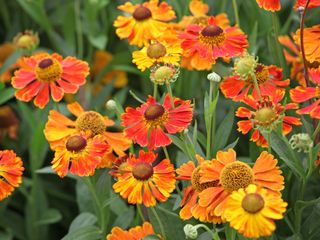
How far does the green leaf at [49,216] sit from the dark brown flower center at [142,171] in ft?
1.72

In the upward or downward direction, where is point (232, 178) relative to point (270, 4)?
downward

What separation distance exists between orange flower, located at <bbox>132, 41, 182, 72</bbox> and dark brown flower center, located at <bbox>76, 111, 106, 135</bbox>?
0.49ft

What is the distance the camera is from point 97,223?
4.80ft

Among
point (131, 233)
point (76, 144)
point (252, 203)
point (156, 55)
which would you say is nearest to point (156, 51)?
point (156, 55)

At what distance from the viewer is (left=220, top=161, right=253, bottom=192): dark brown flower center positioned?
3.37ft

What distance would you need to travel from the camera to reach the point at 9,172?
1200mm

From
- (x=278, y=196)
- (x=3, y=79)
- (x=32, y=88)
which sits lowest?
(x=3, y=79)

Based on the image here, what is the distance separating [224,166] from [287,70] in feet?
1.52

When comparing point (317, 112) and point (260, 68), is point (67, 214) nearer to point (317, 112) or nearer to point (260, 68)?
point (260, 68)

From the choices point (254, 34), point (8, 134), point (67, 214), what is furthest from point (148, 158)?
point (8, 134)

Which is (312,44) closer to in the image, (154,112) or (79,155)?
(154,112)

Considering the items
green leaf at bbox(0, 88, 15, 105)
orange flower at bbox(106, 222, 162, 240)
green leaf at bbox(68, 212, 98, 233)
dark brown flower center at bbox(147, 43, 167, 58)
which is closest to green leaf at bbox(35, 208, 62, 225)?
green leaf at bbox(68, 212, 98, 233)

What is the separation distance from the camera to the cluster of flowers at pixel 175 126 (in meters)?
1.03

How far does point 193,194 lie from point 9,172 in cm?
34
